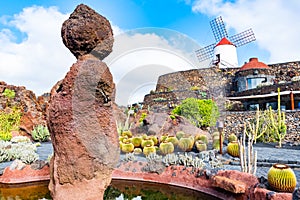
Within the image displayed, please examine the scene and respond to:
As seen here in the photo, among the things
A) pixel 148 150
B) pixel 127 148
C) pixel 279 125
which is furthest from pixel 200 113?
pixel 148 150

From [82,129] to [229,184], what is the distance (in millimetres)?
2565

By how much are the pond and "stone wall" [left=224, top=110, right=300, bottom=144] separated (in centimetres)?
887

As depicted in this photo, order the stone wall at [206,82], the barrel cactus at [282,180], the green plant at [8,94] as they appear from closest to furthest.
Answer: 1. the barrel cactus at [282,180]
2. the green plant at [8,94]
3. the stone wall at [206,82]

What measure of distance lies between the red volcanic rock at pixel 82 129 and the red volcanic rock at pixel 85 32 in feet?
0.48

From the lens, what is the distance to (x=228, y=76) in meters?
25.3

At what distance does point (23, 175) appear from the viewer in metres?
5.78

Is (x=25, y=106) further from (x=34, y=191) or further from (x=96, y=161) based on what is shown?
(x=96, y=161)

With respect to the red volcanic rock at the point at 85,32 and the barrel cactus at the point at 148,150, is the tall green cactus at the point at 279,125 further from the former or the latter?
the red volcanic rock at the point at 85,32

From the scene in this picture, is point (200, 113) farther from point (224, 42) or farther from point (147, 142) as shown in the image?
point (224, 42)

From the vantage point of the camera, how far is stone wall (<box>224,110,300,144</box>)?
12125 mm

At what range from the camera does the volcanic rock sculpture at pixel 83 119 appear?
2986mm

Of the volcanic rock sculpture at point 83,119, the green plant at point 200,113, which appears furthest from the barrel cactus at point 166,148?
the green plant at point 200,113

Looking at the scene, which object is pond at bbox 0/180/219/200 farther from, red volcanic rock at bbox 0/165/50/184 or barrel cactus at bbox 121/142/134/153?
barrel cactus at bbox 121/142/134/153

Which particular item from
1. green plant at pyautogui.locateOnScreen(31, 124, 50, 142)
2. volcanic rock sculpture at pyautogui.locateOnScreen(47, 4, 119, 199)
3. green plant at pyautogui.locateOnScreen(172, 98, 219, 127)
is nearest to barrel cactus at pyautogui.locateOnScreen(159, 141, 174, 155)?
volcanic rock sculpture at pyautogui.locateOnScreen(47, 4, 119, 199)
